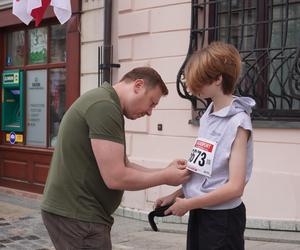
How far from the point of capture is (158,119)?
281 inches

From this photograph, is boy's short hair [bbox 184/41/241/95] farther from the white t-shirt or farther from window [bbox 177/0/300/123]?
window [bbox 177/0/300/123]

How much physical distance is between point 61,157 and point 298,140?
3675mm

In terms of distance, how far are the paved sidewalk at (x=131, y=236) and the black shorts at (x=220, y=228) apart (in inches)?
118

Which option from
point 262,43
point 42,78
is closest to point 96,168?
point 262,43

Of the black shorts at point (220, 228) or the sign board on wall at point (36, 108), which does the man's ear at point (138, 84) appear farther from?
the sign board on wall at point (36, 108)

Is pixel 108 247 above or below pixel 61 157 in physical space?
below

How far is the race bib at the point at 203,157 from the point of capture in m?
2.52

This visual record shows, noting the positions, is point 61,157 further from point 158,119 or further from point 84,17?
point 84,17

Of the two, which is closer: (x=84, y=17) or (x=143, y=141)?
(x=143, y=141)

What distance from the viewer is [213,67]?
2492 mm

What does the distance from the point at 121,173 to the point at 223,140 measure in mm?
485

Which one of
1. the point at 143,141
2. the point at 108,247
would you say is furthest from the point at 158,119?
the point at 108,247

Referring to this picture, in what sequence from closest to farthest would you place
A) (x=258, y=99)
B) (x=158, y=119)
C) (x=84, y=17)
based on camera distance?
(x=258, y=99) → (x=158, y=119) → (x=84, y=17)

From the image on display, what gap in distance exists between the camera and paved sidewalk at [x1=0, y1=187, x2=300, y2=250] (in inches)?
222
